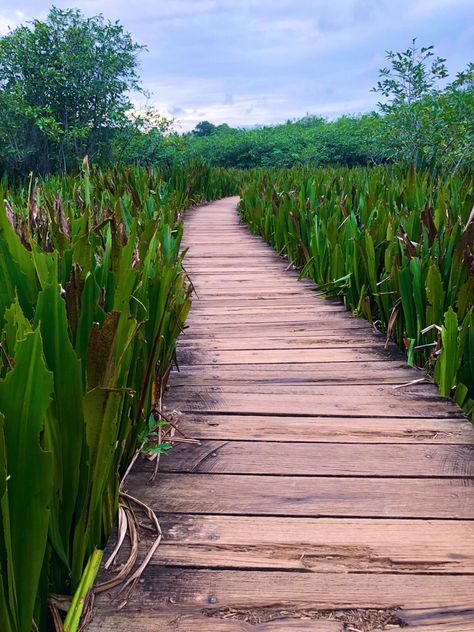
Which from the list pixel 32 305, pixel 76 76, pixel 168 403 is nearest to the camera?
pixel 32 305

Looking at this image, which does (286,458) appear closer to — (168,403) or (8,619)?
(168,403)

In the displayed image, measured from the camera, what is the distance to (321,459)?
137 cm

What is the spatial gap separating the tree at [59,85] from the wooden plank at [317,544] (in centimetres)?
1183

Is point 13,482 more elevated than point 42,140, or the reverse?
point 42,140

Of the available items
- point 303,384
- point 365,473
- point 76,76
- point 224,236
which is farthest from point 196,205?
point 365,473

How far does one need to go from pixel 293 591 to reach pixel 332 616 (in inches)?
3.0

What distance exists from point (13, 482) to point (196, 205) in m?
8.55

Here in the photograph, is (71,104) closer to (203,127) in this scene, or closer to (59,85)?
(59,85)

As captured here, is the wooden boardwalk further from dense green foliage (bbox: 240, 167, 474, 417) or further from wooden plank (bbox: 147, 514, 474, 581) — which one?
dense green foliage (bbox: 240, 167, 474, 417)

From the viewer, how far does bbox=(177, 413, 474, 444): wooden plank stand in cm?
148

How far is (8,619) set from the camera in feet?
2.32

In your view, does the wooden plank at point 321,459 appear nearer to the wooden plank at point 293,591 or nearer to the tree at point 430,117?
the wooden plank at point 293,591

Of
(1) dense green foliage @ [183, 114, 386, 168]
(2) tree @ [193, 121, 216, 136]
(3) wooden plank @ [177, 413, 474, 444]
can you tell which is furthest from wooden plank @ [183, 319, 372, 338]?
(2) tree @ [193, 121, 216, 136]

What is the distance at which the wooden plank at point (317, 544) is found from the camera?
1.00 meters
